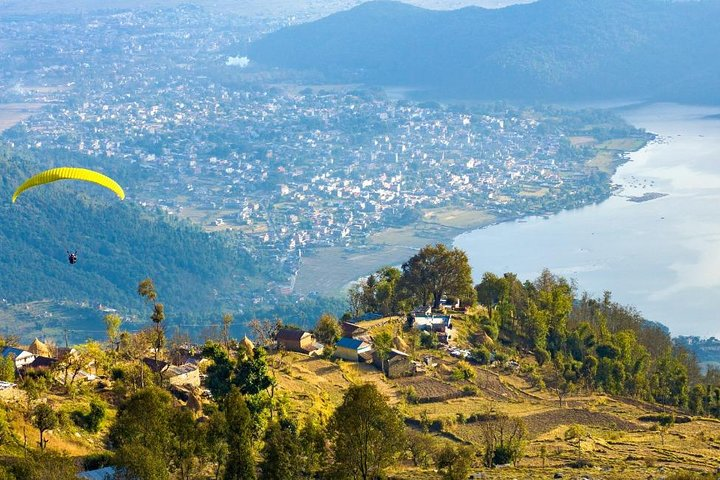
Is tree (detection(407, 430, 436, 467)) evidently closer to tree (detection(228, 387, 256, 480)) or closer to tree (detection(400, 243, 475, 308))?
tree (detection(228, 387, 256, 480))

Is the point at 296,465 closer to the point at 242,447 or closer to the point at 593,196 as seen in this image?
the point at 242,447

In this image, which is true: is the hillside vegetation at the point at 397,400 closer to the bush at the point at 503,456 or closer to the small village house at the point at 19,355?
the bush at the point at 503,456

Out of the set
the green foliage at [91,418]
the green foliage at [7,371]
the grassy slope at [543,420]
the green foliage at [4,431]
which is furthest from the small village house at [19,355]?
the grassy slope at [543,420]

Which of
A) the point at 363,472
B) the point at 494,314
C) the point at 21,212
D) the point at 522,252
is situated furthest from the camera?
the point at 21,212

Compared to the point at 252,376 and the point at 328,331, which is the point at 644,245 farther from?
the point at 252,376

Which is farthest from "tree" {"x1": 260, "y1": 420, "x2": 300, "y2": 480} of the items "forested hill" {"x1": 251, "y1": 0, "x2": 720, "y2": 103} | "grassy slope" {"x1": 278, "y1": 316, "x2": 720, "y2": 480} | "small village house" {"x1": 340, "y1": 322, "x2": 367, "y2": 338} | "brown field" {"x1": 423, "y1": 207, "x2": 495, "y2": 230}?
"forested hill" {"x1": 251, "y1": 0, "x2": 720, "y2": 103}

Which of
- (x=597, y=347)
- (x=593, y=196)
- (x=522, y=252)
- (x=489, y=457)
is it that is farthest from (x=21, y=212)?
(x=489, y=457)

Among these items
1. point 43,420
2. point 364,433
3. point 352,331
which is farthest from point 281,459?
A: point 352,331
